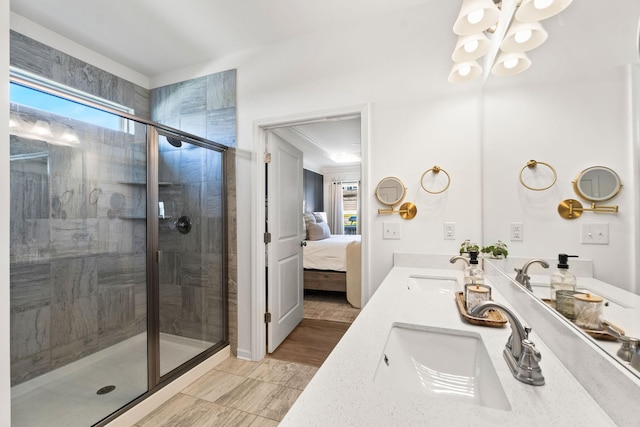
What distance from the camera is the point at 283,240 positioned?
2.69 meters

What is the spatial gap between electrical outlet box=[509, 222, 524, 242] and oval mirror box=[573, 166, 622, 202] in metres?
Answer: 0.39

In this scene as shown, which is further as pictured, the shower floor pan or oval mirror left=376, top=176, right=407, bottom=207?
oval mirror left=376, top=176, right=407, bottom=207

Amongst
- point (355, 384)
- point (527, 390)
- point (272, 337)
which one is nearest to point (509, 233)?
point (527, 390)

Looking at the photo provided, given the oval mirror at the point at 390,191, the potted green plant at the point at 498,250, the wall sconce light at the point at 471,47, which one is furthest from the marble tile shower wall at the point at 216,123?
the potted green plant at the point at 498,250

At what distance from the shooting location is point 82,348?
2.06 meters

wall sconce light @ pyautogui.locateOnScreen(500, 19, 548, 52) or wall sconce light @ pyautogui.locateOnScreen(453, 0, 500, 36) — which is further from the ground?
wall sconce light @ pyautogui.locateOnScreen(453, 0, 500, 36)

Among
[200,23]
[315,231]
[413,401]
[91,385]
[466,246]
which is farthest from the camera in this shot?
[315,231]

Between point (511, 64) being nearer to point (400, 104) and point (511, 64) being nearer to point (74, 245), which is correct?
point (400, 104)

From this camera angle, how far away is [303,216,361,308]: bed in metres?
3.60

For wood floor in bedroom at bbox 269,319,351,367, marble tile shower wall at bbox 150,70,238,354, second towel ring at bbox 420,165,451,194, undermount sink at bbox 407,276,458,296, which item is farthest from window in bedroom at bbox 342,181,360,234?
undermount sink at bbox 407,276,458,296

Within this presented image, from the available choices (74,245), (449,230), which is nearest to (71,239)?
(74,245)

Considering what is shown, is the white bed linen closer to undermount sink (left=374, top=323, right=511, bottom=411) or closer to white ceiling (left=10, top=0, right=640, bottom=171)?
white ceiling (left=10, top=0, right=640, bottom=171)

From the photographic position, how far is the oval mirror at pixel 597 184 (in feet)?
2.07

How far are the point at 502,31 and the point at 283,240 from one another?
2.16 m
